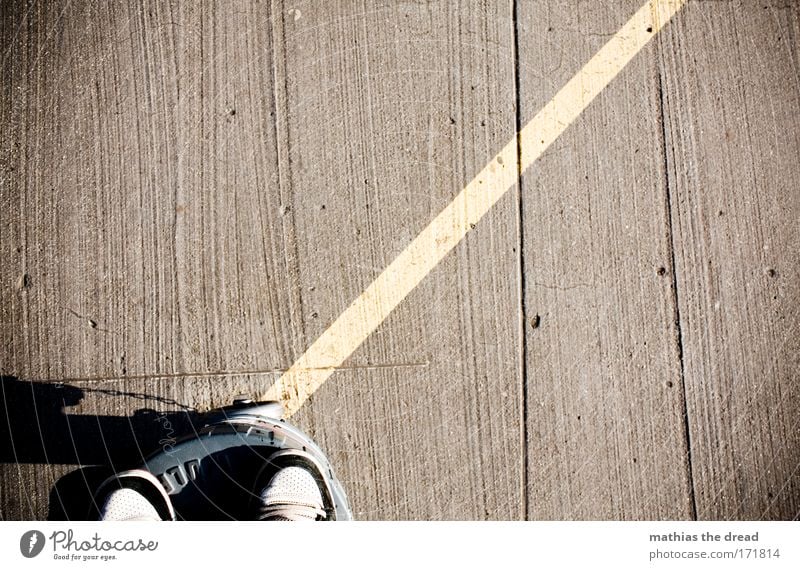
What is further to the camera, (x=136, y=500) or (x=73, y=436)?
(x=73, y=436)

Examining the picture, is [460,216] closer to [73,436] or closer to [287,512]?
[287,512]

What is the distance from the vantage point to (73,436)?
2717 mm

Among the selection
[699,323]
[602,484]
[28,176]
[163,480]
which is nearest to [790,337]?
[699,323]

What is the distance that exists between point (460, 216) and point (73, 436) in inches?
75.7

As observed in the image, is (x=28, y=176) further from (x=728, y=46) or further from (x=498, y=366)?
(x=728, y=46)

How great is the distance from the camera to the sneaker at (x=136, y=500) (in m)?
2.52

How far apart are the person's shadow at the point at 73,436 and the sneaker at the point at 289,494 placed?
1.50 ft

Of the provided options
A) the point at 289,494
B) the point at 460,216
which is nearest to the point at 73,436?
the point at 289,494

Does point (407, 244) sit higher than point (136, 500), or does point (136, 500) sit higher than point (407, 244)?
point (407, 244)

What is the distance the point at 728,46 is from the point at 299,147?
198 centimetres
